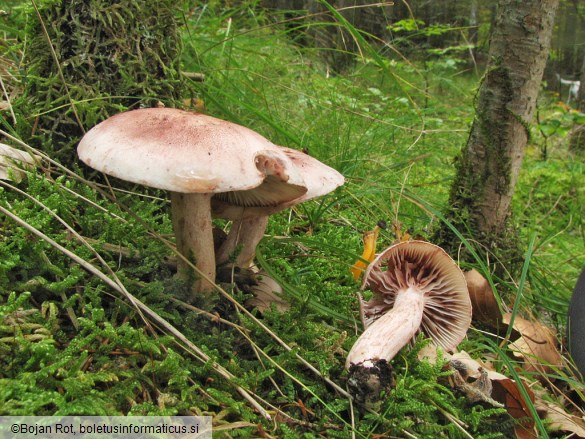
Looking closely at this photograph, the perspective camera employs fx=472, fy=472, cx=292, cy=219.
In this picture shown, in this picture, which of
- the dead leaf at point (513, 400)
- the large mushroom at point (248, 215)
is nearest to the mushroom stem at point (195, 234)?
the large mushroom at point (248, 215)

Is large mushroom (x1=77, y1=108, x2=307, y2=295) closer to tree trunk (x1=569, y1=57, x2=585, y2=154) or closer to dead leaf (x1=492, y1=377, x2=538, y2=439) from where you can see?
dead leaf (x1=492, y1=377, x2=538, y2=439)

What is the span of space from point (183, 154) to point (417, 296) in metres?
0.94

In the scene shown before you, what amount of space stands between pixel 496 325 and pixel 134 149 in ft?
5.17

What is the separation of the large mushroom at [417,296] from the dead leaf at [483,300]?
26cm

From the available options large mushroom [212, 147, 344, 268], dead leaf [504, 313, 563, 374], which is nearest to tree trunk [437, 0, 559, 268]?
dead leaf [504, 313, 563, 374]

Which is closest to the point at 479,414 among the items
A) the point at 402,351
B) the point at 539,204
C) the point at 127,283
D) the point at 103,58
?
the point at 402,351

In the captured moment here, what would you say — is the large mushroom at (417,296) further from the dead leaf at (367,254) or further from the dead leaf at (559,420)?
the dead leaf at (559,420)

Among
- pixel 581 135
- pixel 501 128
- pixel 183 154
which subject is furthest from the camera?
pixel 581 135

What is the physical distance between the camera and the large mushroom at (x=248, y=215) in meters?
1.33

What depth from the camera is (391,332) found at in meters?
1.33

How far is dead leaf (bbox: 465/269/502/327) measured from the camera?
1858 mm

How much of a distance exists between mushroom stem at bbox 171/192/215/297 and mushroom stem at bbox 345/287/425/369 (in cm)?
44

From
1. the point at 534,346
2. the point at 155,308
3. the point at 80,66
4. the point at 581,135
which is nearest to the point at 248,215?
the point at 155,308

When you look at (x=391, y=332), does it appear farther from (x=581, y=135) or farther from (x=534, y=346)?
(x=581, y=135)
